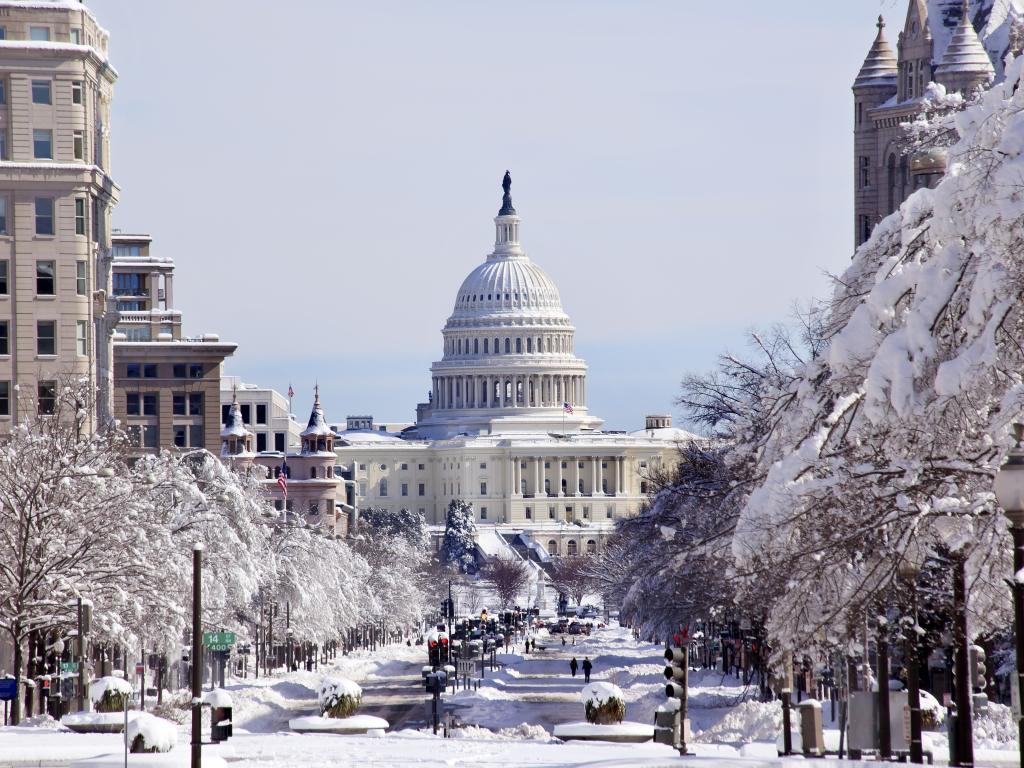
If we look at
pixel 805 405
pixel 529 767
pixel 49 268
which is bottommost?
pixel 529 767

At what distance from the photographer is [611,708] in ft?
147

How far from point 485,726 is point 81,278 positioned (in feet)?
95.1

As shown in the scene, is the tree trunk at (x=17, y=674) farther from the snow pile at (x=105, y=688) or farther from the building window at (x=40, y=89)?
the building window at (x=40, y=89)

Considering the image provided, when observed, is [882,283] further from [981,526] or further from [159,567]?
[159,567]

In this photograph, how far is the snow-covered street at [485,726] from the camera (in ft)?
112

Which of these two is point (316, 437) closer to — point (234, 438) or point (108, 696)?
point (234, 438)

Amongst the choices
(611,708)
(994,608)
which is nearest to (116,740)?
(611,708)

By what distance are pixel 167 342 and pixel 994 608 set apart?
112298 millimetres

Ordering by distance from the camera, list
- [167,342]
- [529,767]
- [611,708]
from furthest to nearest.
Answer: [167,342] < [611,708] < [529,767]

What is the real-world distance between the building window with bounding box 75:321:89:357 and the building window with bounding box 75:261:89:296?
3.69 feet

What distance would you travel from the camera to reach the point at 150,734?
34.6 metres

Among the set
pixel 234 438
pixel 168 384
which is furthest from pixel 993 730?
pixel 234 438

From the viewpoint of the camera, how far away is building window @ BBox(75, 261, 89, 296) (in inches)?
3243

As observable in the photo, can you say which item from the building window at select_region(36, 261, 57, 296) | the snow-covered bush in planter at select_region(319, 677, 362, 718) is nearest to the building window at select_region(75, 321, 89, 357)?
the building window at select_region(36, 261, 57, 296)
